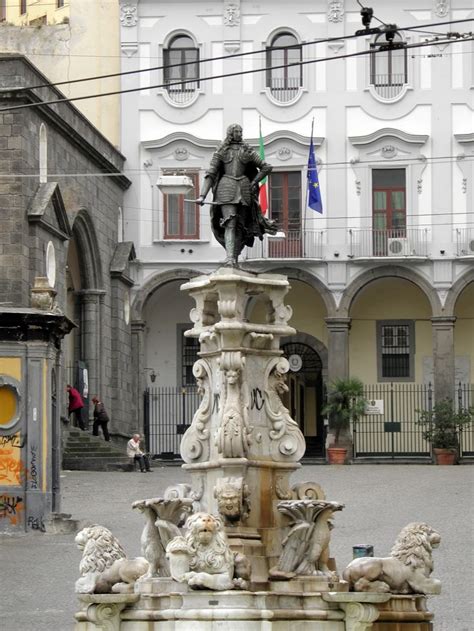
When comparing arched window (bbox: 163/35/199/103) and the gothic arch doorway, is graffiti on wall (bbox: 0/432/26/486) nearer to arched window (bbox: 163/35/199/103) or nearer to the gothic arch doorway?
the gothic arch doorway

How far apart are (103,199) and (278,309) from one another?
106ft

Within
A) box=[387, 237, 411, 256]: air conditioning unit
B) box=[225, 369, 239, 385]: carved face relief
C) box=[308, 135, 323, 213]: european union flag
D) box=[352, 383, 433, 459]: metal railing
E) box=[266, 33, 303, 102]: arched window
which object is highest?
box=[266, 33, 303, 102]: arched window

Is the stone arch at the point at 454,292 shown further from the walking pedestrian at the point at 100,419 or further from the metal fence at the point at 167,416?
the walking pedestrian at the point at 100,419

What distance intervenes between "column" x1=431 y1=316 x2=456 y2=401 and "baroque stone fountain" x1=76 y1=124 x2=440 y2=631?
112ft

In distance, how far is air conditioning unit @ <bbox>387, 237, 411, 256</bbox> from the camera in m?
54.1

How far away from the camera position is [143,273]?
180 feet

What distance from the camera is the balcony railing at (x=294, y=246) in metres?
54.0

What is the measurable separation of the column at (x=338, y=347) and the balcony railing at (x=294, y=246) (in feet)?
6.04

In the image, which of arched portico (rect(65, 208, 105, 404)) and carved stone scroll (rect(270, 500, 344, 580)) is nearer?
carved stone scroll (rect(270, 500, 344, 580))

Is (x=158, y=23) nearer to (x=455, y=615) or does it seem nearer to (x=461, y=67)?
(x=461, y=67)

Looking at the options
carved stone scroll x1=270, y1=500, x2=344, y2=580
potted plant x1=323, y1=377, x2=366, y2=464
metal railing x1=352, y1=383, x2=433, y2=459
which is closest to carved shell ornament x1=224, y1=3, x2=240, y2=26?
potted plant x1=323, y1=377, x2=366, y2=464

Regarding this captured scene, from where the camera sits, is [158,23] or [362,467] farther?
[158,23]

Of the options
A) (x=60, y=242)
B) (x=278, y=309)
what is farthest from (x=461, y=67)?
(x=278, y=309)

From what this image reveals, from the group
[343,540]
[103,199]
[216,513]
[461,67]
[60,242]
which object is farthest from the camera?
[461,67]
